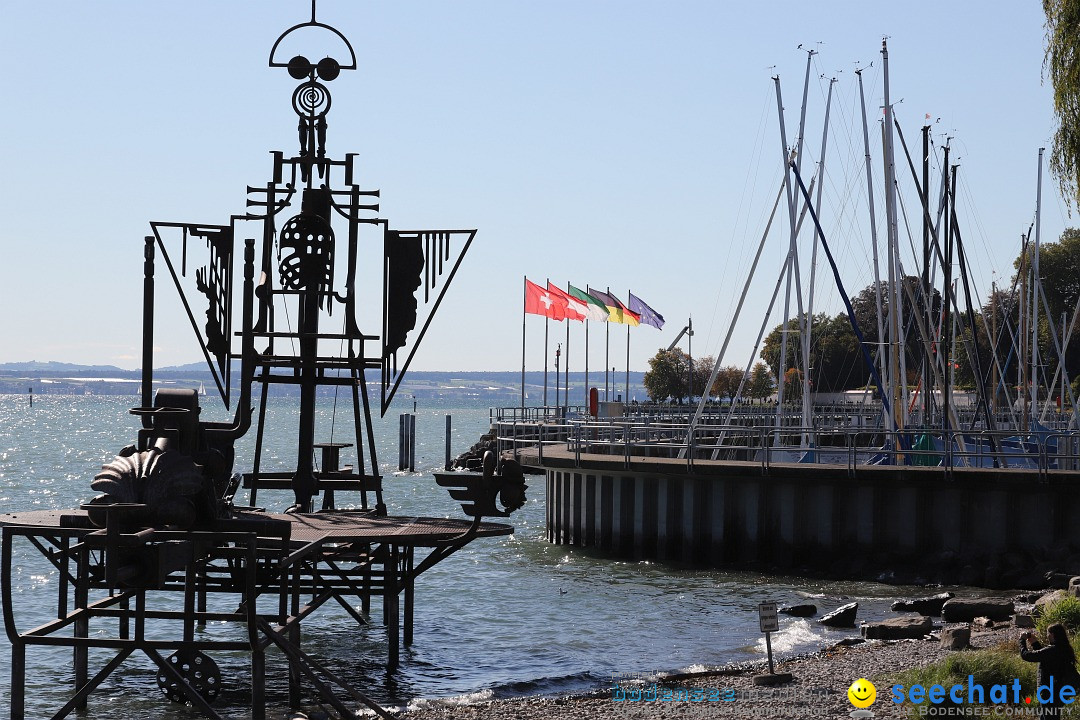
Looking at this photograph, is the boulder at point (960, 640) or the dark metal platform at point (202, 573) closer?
the dark metal platform at point (202, 573)

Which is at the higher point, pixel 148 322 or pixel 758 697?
pixel 148 322

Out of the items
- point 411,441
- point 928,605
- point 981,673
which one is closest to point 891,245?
point 928,605

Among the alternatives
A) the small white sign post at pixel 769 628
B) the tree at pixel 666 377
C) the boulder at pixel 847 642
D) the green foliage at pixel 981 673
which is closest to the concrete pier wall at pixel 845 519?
the boulder at pixel 847 642

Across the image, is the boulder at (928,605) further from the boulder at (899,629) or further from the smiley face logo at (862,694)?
the smiley face logo at (862,694)

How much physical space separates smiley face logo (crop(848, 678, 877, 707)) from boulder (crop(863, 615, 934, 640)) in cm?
551

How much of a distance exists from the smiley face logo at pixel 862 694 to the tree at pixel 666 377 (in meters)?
107

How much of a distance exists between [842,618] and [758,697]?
7.79 meters

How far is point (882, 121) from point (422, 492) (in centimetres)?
3373

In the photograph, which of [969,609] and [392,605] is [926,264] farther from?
[392,605]

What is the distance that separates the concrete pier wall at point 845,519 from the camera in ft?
100

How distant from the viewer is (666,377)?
124812 mm

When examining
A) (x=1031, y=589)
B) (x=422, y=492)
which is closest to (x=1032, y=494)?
(x=1031, y=589)

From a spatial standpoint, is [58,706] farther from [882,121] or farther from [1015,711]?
[882,121]

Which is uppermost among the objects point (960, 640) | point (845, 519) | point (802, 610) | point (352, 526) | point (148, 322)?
point (148, 322)
